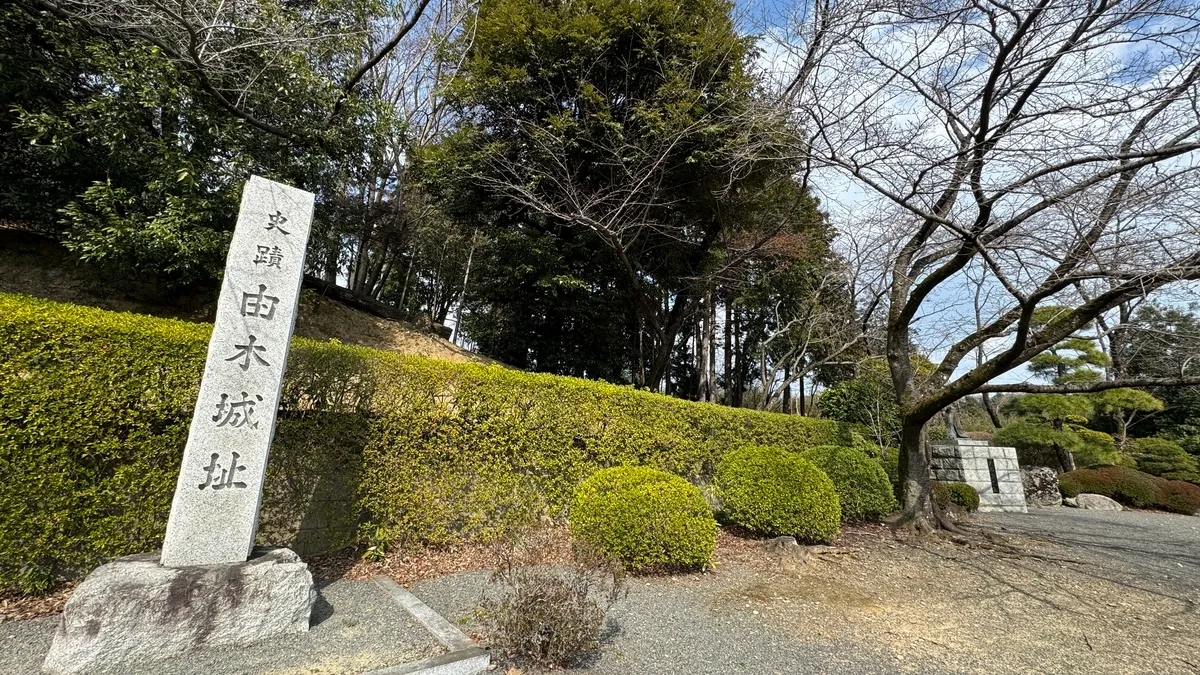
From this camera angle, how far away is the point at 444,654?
8.46 ft

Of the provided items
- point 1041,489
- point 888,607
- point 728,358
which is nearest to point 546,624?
point 888,607

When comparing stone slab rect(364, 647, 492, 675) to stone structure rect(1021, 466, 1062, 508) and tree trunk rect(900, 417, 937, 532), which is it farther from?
stone structure rect(1021, 466, 1062, 508)

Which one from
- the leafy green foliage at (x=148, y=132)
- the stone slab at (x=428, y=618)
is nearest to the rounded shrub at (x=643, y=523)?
the stone slab at (x=428, y=618)

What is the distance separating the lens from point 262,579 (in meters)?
2.80

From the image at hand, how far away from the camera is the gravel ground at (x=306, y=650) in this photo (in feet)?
7.90

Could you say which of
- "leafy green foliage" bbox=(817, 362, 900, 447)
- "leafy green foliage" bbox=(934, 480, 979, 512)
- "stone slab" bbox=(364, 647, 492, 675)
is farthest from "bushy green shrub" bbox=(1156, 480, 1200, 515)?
"stone slab" bbox=(364, 647, 492, 675)

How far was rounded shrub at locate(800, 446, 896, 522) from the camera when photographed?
7027 millimetres

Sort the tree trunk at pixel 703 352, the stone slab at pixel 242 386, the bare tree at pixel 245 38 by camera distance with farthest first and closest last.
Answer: the tree trunk at pixel 703 352 → the bare tree at pixel 245 38 → the stone slab at pixel 242 386

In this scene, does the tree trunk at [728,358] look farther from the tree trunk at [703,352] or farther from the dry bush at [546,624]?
the dry bush at [546,624]

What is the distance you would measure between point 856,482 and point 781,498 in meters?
2.29

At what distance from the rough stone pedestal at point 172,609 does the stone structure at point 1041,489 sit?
1443cm

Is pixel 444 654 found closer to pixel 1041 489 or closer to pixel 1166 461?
pixel 1041 489

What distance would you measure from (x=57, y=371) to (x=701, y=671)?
14.4 ft

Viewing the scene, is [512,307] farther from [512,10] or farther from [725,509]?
[725,509]
